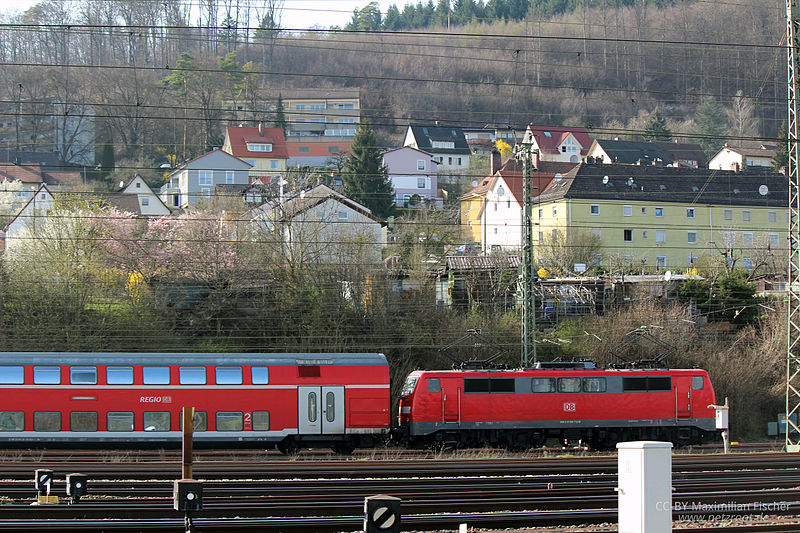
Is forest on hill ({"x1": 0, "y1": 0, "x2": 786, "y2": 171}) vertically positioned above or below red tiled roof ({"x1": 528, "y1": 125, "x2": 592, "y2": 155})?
above

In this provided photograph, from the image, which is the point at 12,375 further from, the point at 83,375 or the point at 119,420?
the point at 119,420

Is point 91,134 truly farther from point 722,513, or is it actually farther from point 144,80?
point 722,513

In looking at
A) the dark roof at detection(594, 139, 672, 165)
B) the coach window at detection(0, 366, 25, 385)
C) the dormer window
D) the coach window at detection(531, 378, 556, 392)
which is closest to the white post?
the coach window at detection(531, 378, 556, 392)

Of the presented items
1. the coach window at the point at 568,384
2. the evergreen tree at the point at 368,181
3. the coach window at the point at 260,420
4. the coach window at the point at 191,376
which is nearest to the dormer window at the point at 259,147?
the evergreen tree at the point at 368,181

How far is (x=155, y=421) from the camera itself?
24281 millimetres

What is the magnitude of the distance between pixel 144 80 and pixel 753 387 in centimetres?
7920

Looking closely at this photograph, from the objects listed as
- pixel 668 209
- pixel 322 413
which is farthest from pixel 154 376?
pixel 668 209

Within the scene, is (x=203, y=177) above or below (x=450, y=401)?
above

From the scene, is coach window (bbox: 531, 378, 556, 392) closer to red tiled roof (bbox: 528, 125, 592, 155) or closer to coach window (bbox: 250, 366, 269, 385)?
coach window (bbox: 250, 366, 269, 385)

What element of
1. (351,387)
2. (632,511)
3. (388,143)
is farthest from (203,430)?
(388,143)

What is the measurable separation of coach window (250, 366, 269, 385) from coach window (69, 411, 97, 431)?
194 inches

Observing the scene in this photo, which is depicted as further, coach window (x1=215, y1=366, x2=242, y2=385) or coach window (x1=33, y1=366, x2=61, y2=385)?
coach window (x1=215, y1=366, x2=242, y2=385)

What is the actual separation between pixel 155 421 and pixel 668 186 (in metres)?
54.4

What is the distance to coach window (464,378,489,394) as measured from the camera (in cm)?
2581
